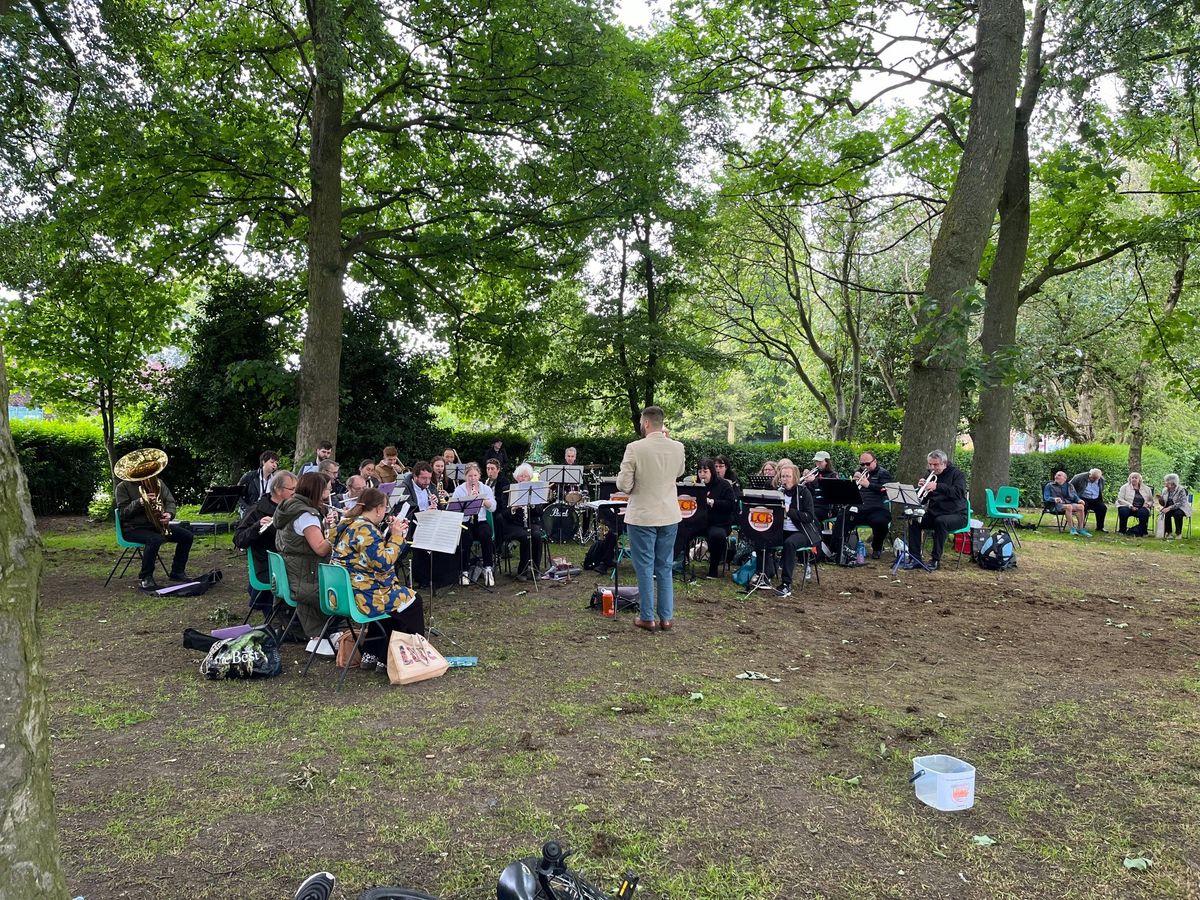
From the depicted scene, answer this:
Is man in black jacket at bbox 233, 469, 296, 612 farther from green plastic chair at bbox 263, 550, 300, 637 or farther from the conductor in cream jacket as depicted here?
the conductor in cream jacket

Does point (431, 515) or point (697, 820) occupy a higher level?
point (431, 515)

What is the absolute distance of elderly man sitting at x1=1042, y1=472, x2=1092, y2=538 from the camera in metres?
18.0

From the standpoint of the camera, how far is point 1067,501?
18219mm

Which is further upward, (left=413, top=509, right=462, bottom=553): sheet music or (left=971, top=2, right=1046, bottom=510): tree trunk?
(left=971, top=2, right=1046, bottom=510): tree trunk

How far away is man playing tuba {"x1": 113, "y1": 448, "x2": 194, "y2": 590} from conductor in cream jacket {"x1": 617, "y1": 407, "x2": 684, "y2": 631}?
235 inches

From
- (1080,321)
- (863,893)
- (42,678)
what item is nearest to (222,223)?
(42,678)

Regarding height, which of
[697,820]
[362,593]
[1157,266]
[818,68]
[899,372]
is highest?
[818,68]

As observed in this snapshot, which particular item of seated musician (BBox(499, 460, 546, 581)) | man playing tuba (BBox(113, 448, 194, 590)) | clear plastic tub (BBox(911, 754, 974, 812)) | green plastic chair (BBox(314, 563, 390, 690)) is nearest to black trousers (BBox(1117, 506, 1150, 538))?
seated musician (BBox(499, 460, 546, 581))

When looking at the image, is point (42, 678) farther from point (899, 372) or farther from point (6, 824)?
point (899, 372)

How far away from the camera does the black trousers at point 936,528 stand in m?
11.4

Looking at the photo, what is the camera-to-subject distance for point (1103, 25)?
1150cm

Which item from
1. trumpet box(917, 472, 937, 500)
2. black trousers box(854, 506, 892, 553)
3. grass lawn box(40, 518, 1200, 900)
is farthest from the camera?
black trousers box(854, 506, 892, 553)

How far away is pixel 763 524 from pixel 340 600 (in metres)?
5.42

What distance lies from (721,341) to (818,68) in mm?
14206
